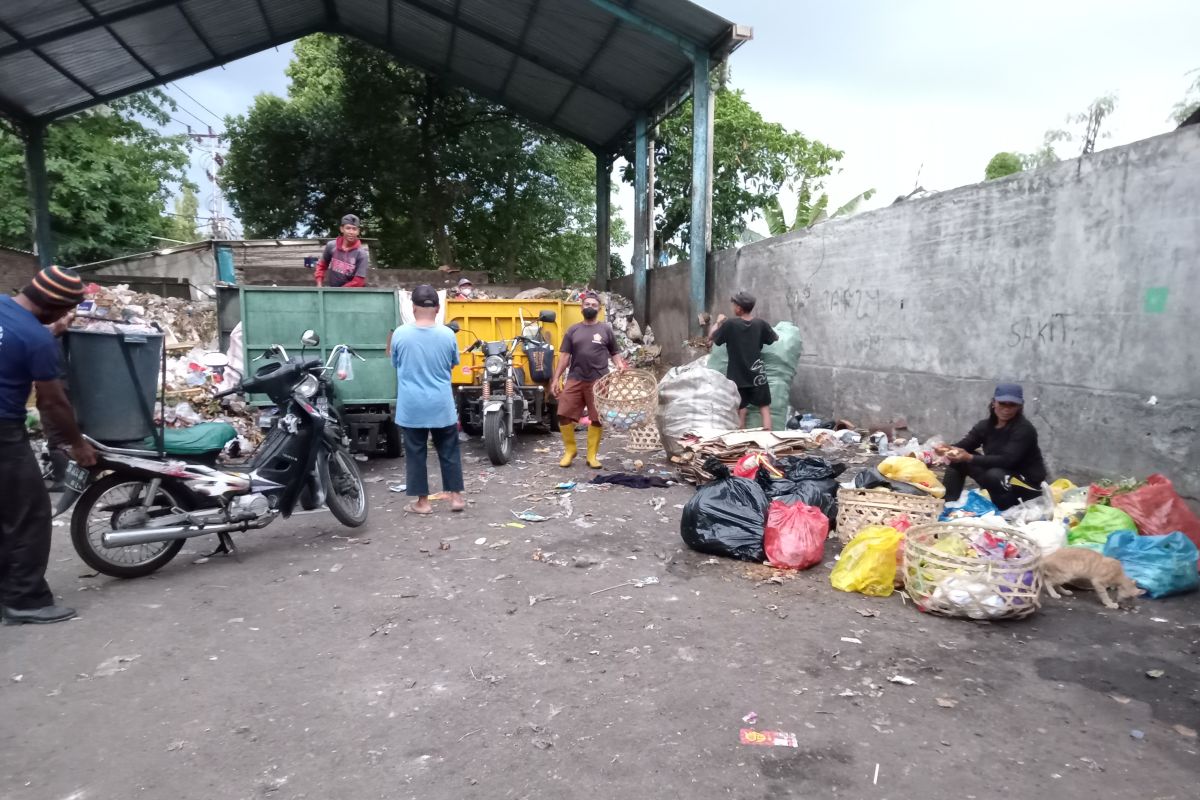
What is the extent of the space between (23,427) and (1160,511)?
6.26 metres

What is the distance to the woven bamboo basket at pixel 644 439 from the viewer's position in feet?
26.7

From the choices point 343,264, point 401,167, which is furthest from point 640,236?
point 401,167

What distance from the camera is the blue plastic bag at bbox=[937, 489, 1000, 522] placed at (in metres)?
4.91

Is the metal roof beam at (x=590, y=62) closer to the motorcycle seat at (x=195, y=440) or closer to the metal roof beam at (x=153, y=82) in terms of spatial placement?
the metal roof beam at (x=153, y=82)

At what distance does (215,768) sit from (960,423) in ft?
20.8

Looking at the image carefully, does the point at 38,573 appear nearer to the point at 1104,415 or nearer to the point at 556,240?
the point at 1104,415

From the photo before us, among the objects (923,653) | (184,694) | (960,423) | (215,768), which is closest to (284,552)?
(184,694)

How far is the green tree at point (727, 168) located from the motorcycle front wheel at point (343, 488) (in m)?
12.7

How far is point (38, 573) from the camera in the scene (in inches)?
150

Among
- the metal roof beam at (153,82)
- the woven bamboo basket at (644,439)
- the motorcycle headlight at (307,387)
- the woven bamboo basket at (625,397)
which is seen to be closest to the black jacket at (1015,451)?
the woven bamboo basket at (625,397)

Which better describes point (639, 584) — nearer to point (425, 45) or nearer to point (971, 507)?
point (971, 507)

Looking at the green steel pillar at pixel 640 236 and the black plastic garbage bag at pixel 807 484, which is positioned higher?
the green steel pillar at pixel 640 236

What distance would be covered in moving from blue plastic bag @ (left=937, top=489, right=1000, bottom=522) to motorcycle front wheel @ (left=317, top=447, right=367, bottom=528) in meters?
3.97

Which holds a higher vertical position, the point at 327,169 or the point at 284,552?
the point at 327,169
